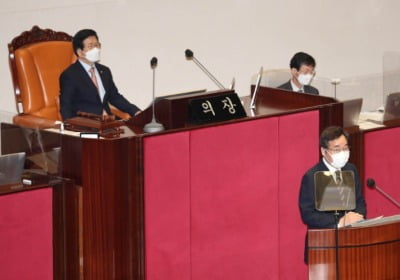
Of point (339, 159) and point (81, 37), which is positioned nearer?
point (339, 159)

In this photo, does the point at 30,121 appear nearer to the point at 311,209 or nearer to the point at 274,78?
the point at 274,78

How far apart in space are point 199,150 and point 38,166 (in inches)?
32.7

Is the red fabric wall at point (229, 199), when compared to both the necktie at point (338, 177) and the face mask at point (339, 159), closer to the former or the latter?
the face mask at point (339, 159)

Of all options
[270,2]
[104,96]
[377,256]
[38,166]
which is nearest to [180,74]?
[270,2]

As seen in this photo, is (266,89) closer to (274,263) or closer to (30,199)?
(274,263)

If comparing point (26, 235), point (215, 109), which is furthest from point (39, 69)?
point (26, 235)

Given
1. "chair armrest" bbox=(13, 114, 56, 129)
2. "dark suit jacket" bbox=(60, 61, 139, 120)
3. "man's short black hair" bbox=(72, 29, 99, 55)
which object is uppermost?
"man's short black hair" bbox=(72, 29, 99, 55)

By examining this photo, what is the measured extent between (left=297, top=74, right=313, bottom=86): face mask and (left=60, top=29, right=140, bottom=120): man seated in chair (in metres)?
1.14

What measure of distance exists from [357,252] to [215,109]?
128cm

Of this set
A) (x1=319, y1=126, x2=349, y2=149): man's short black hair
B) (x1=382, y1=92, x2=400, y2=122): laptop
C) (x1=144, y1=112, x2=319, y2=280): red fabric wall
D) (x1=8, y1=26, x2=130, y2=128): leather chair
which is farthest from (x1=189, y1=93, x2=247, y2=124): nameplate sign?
(x1=382, y1=92, x2=400, y2=122): laptop

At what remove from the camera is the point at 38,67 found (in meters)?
7.13

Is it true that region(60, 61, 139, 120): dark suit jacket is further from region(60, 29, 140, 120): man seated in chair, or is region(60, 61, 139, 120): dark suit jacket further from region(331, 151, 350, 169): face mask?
region(331, 151, 350, 169): face mask

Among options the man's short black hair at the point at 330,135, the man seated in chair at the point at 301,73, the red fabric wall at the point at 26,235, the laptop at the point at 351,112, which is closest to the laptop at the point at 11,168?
the red fabric wall at the point at 26,235

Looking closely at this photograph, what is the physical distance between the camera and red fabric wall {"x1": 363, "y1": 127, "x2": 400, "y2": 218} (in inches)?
274
